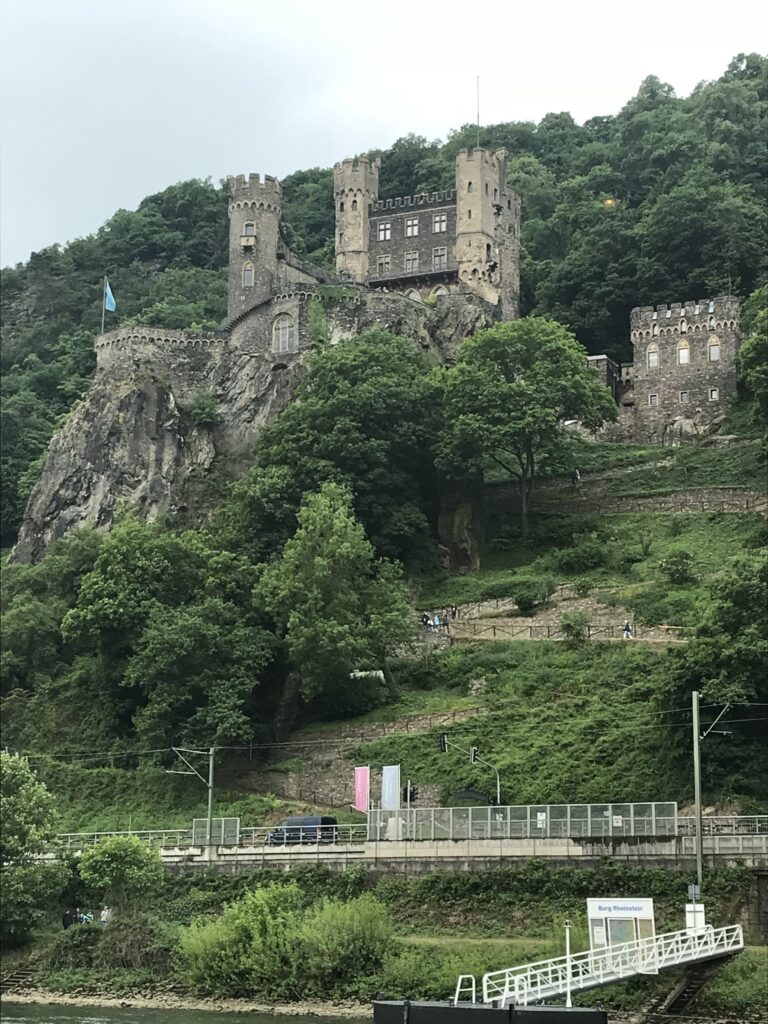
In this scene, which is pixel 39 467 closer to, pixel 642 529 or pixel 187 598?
pixel 187 598

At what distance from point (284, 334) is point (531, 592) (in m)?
27.6

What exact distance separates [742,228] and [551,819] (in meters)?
64.1

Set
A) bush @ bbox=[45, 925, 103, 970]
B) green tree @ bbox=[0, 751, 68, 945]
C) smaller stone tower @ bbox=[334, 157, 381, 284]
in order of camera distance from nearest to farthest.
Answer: bush @ bbox=[45, 925, 103, 970] < green tree @ bbox=[0, 751, 68, 945] < smaller stone tower @ bbox=[334, 157, 381, 284]

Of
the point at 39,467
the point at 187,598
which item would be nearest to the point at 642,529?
the point at 187,598

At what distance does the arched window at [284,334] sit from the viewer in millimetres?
93500

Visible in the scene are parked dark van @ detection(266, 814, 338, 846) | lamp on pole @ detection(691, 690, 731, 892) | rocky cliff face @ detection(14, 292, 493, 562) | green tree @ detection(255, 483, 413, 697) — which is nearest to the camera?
lamp on pole @ detection(691, 690, 731, 892)

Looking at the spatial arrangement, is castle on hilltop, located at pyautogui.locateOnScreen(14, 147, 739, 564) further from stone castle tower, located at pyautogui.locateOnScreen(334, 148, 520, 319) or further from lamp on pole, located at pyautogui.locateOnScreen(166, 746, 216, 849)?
lamp on pole, located at pyautogui.locateOnScreen(166, 746, 216, 849)

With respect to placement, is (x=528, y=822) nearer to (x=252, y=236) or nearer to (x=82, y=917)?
(x=82, y=917)

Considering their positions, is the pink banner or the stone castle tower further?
the stone castle tower

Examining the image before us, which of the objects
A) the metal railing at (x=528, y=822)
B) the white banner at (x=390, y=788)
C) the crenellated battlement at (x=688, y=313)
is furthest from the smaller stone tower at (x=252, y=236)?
the metal railing at (x=528, y=822)

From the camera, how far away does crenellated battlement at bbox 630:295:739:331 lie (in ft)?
312

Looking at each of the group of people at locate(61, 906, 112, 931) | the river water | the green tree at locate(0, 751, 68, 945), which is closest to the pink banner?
the group of people at locate(61, 906, 112, 931)

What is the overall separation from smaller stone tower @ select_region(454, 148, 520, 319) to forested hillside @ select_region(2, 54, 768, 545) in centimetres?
386

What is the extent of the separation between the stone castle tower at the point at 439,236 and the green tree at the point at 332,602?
36.3 m
